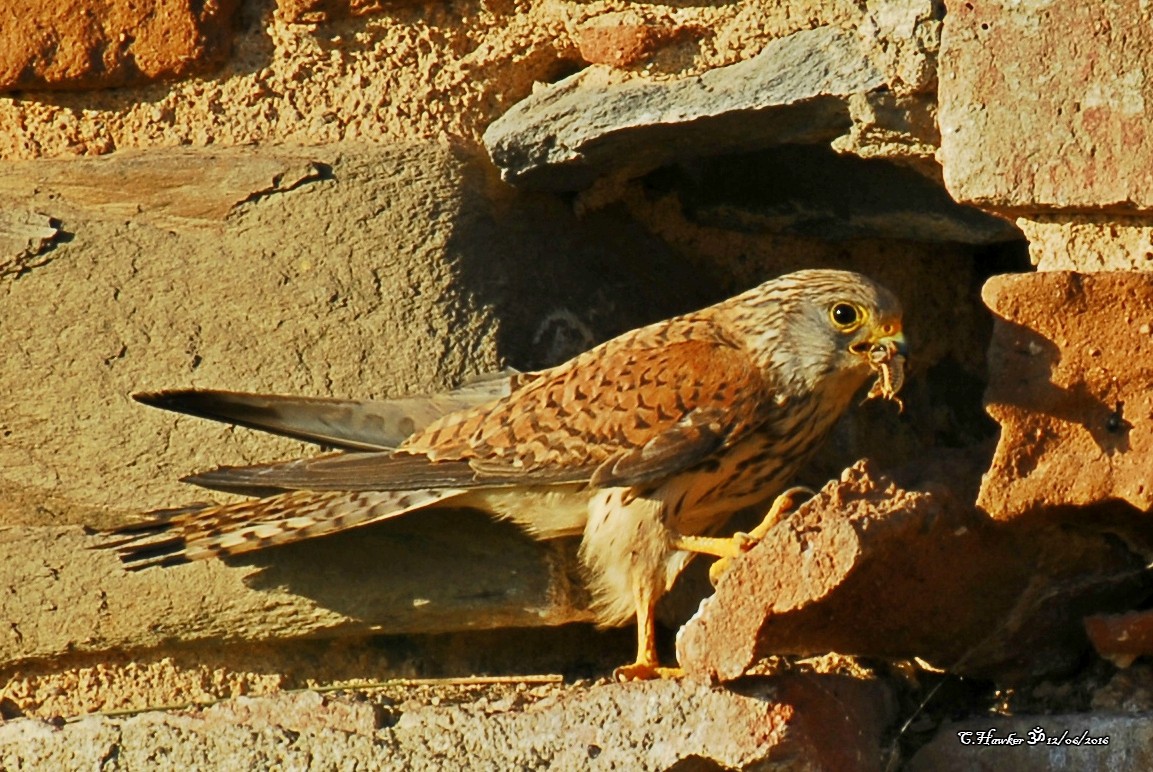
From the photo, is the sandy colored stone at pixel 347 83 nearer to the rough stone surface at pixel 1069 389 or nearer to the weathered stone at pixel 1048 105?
the weathered stone at pixel 1048 105

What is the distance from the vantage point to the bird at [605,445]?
3.13 metres

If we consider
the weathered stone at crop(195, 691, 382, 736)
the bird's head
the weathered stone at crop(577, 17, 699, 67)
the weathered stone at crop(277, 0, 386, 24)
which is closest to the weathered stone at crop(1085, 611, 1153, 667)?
the bird's head

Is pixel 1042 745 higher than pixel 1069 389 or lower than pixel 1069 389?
lower

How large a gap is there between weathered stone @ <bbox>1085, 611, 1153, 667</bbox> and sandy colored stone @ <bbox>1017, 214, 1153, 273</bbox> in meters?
0.51

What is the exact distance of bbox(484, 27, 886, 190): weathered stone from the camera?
2.96 meters

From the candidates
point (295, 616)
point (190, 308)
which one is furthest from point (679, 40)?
point (295, 616)

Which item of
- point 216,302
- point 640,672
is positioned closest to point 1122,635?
point 640,672

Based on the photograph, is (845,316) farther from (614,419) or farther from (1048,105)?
(1048,105)

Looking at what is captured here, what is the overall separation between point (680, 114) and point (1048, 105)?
0.65 m

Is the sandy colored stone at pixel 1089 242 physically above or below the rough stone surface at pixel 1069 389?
above

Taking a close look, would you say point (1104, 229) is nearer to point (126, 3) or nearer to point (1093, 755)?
point (1093, 755)

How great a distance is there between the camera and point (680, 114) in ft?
10.2

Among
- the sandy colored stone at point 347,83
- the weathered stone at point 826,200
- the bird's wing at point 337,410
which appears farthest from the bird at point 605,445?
the sandy colored stone at point 347,83

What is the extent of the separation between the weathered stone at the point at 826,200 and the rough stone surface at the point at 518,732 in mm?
995
